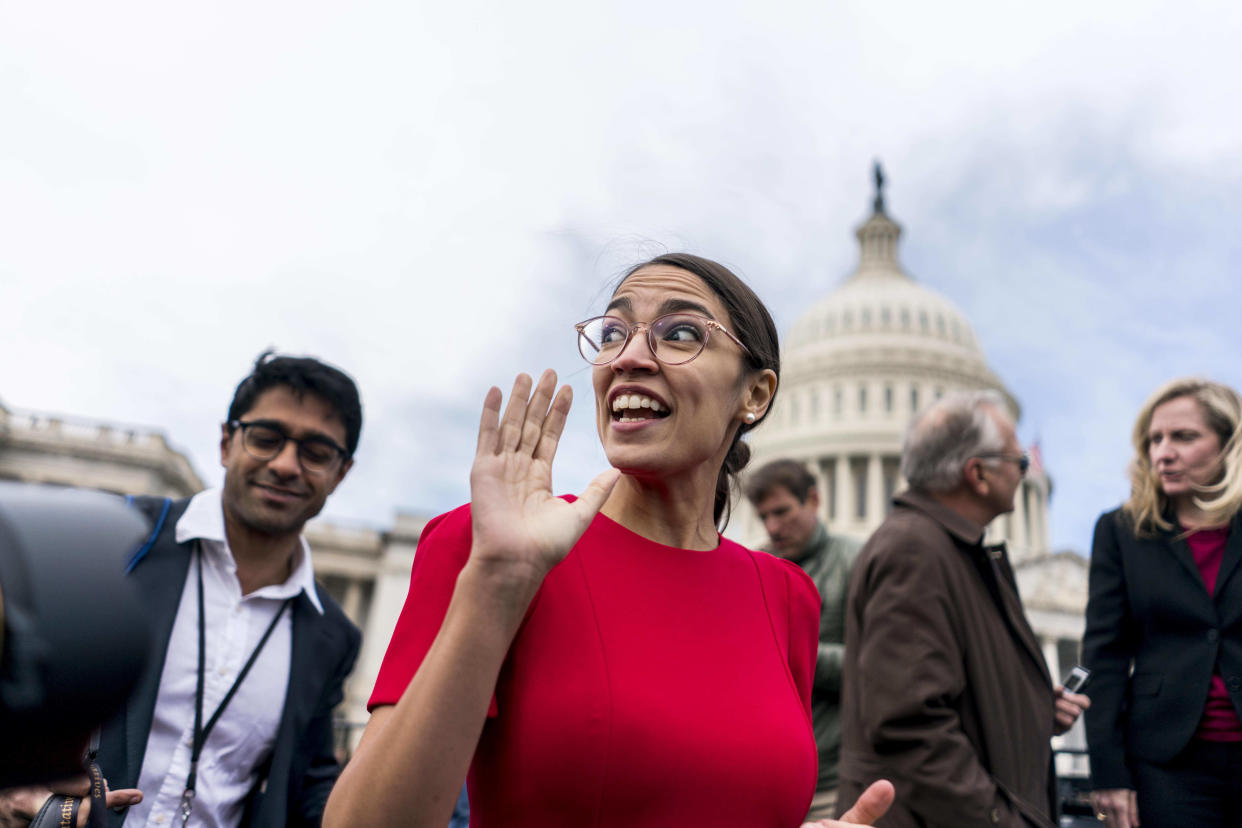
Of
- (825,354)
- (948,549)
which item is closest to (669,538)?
(948,549)

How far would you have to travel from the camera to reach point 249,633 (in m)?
3.63

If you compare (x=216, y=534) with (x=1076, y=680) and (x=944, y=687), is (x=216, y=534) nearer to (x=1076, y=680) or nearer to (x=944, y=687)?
(x=944, y=687)

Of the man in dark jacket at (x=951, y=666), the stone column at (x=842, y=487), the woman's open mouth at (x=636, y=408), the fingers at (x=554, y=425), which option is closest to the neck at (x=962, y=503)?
the man in dark jacket at (x=951, y=666)

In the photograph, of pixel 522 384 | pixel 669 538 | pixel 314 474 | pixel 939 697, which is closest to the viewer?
pixel 522 384

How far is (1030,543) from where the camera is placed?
60375 mm

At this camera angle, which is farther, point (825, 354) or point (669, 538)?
point (825, 354)

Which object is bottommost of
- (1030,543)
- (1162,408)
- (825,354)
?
(1030,543)

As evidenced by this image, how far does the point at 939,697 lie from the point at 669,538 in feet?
6.06

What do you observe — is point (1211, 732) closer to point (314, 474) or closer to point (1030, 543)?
point (314, 474)

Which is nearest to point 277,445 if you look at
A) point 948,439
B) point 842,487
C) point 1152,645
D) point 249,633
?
point 249,633

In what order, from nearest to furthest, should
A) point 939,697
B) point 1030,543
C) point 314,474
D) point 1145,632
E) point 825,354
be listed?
point 939,697 → point 314,474 → point 1145,632 → point 1030,543 → point 825,354

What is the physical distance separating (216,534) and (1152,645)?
4157 millimetres

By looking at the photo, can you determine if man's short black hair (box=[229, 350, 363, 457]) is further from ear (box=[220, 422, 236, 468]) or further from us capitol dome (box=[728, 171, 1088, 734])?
us capitol dome (box=[728, 171, 1088, 734])

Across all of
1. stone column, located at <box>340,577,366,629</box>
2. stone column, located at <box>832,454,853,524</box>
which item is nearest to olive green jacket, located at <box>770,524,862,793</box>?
stone column, located at <box>340,577,366,629</box>
